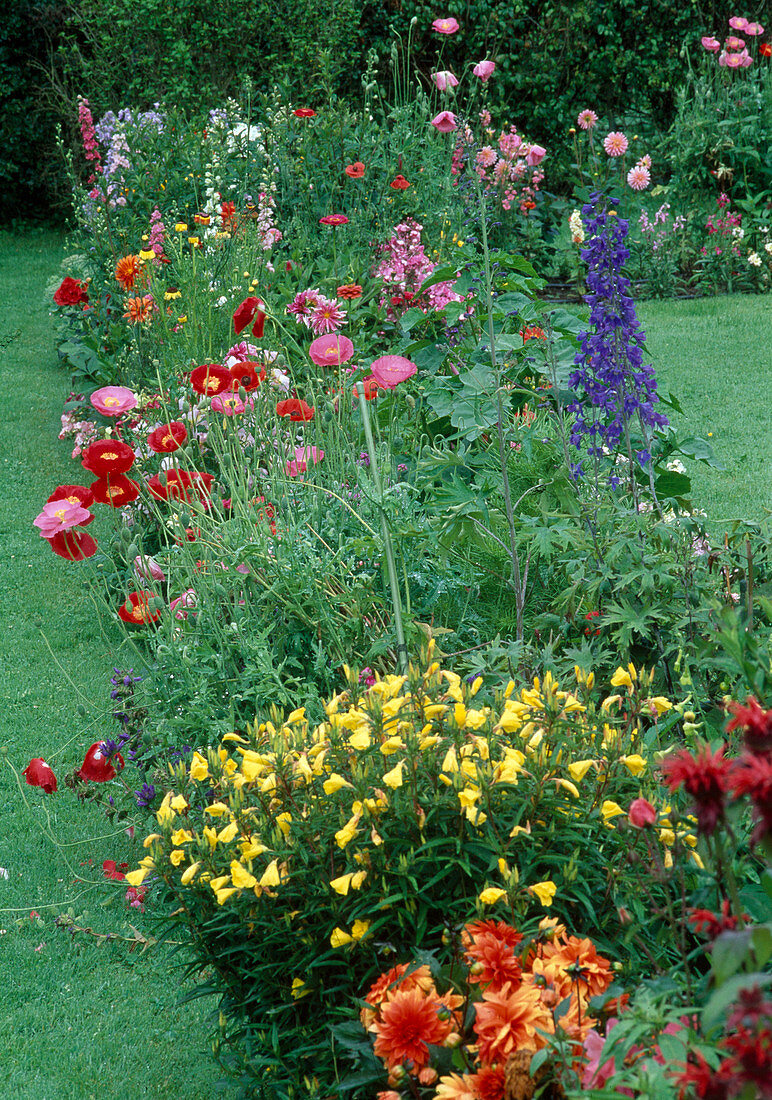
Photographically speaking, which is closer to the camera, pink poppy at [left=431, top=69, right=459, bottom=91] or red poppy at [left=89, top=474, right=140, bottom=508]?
red poppy at [left=89, top=474, right=140, bottom=508]

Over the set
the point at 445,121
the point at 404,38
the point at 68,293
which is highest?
the point at 404,38

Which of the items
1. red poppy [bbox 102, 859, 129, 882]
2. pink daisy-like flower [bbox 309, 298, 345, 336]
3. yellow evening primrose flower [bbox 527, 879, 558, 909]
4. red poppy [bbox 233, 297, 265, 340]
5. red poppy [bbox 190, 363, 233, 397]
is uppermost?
red poppy [bbox 233, 297, 265, 340]

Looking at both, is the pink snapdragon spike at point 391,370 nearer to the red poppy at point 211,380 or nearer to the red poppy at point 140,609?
the red poppy at point 211,380

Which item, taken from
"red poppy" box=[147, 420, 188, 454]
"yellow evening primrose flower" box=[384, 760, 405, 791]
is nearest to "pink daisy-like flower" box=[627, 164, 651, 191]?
"red poppy" box=[147, 420, 188, 454]

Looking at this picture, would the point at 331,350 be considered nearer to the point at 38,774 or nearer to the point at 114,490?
the point at 114,490

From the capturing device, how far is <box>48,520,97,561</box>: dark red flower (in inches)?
97.0

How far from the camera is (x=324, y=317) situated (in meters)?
3.54

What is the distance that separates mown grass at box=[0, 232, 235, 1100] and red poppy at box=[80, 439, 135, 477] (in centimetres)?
51

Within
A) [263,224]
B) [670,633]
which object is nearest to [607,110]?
[263,224]

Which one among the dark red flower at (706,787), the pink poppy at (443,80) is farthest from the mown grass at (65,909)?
the pink poppy at (443,80)

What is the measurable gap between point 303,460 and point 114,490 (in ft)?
2.47

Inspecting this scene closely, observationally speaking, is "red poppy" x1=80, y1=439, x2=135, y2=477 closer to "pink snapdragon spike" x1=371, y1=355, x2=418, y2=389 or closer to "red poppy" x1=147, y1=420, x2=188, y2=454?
"red poppy" x1=147, y1=420, x2=188, y2=454

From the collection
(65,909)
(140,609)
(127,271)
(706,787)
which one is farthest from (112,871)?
(127,271)

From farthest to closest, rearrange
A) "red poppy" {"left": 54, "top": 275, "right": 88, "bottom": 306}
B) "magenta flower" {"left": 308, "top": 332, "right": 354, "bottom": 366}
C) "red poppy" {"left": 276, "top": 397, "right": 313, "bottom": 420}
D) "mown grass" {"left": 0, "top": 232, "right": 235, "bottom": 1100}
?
"red poppy" {"left": 54, "top": 275, "right": 88, "bottom": 306}, "red poppy" {"left": 276, "top": 397, "right": 313, "bottom": 420}, "magenta flower" {"left": 308, "top": 332, "right": 354, "bottom": 366}, "mown grass" {"left": 0, "top": 232, "right": 235, "bottom": 1100}
